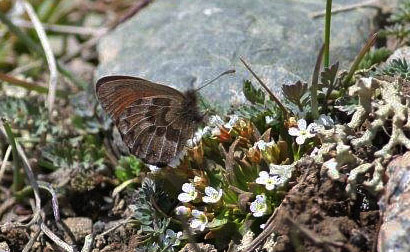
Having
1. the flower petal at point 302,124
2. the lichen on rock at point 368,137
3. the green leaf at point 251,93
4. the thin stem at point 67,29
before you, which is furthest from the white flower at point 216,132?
the thin stem at point 67,29

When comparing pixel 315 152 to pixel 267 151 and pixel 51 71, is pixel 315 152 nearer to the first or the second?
pixel 267 151

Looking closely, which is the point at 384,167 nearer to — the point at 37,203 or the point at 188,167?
the point at 188,167

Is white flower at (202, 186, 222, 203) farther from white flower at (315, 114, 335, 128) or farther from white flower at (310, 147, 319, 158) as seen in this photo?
white flower at (315, 114, 335, 128)

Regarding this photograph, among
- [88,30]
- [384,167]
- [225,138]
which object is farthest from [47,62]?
[384,167]

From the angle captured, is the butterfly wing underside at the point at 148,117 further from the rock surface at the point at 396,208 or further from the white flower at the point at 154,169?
the rock surface at the point at 396,208

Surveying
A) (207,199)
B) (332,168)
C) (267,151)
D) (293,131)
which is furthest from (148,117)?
(332,168)

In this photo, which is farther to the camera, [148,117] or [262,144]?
[148,117]
